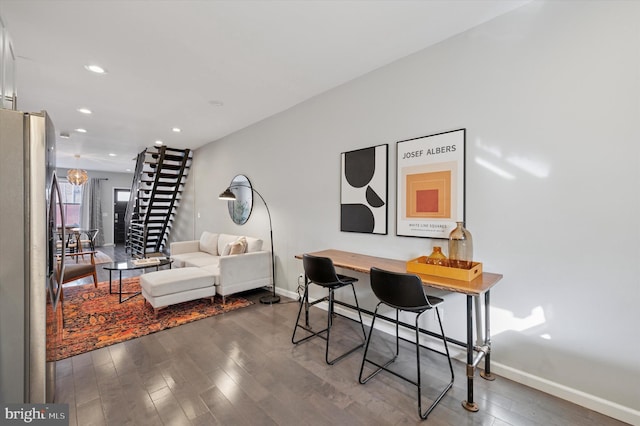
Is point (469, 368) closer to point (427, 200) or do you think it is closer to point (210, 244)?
point (427, 200)

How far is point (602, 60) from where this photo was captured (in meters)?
1.79

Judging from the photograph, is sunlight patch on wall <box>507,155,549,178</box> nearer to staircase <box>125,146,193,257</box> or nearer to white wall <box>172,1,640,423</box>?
white wall <box>172,1,640,423</box>

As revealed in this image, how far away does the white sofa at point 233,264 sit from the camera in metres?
3.78

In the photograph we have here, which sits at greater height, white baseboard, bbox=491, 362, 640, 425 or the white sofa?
the white sofa

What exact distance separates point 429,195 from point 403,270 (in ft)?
2.42

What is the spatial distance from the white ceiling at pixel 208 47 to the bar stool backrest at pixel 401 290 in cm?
199

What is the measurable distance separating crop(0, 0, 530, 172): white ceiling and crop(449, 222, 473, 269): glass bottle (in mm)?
1697

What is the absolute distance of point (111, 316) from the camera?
336cm

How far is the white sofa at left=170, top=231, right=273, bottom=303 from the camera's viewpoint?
3.78 meters

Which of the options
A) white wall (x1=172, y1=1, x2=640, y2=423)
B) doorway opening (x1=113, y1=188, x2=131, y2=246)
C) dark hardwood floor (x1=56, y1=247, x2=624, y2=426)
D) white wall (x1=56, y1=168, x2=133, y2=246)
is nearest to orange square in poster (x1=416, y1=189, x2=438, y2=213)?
white wall (x1=172, y1=1, x2=640, y2=423)

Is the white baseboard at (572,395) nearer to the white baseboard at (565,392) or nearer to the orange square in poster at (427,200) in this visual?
the white baseboard at (565,392)

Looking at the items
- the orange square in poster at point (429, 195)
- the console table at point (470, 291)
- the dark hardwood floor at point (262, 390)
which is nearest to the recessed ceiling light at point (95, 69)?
the dark hardwood floor at point (262, 390)

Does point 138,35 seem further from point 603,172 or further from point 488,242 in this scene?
point 603,172

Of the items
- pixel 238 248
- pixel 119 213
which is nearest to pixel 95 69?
pixel 238 248
